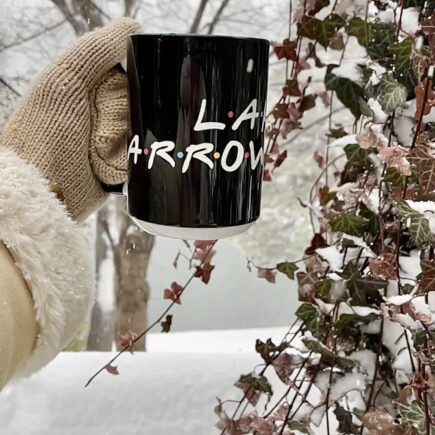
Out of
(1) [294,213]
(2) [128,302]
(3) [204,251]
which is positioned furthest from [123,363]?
(1) [294,213]

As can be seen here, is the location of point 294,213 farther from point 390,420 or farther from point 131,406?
point 390,420

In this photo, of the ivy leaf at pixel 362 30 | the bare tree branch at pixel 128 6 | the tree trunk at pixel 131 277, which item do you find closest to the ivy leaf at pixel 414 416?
the ivy leaf at pixel 362 30

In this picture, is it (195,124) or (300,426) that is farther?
(300,426)

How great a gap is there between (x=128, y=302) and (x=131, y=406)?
0.33 metres

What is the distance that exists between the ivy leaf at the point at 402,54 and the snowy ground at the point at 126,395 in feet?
1.45

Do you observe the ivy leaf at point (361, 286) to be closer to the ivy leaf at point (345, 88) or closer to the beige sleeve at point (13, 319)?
the ivy leaf at point (345, 88)

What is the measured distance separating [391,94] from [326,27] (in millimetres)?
151

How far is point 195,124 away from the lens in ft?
1.28

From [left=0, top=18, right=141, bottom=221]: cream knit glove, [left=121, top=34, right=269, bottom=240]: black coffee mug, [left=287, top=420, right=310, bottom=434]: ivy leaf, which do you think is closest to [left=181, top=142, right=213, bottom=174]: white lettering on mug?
[left=121, top=34, right=269, bottom=240]: black coffee mug

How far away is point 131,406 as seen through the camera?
2.41 ft

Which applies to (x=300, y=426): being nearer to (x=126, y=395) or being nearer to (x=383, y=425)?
(x=383, y=425)

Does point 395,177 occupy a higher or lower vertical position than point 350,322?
higher

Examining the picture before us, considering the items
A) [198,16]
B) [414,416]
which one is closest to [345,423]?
[414,416]

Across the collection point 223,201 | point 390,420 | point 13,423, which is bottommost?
point 13,423
